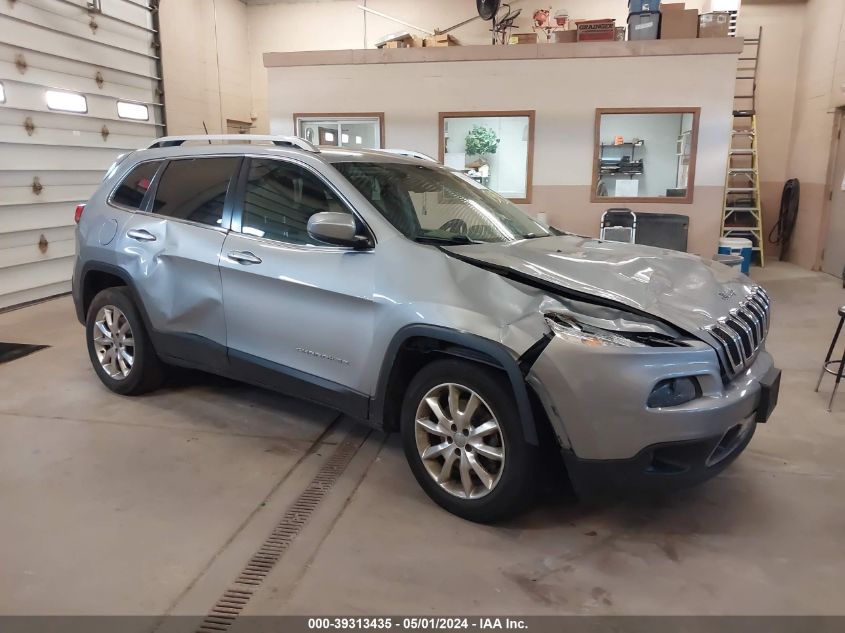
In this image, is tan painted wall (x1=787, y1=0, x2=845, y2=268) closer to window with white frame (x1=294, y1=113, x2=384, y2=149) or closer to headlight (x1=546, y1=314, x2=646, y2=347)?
window with white frame (x1=294, y1=113, x2=384, y2=149)

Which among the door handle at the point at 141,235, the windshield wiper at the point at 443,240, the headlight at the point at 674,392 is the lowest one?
the headlight at the point at 674,392

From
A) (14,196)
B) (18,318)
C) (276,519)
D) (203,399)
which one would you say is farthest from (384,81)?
(276,519)

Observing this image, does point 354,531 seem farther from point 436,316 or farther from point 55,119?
point 55,119

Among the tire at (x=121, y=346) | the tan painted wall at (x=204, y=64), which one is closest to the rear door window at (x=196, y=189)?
the tire at (x=121, y=346)

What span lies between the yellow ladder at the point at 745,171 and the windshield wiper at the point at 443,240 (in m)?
9.59

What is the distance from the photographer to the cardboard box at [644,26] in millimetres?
8094

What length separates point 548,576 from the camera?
2365mm

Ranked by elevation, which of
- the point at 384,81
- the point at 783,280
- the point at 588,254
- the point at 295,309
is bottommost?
the point at 783,280

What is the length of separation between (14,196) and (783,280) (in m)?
10.6

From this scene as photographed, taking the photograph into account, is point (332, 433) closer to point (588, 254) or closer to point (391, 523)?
point (391, 523)

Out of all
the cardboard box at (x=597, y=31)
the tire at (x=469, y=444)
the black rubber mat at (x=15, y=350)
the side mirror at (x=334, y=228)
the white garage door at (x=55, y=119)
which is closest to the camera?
the tire at (x=469, y=444)

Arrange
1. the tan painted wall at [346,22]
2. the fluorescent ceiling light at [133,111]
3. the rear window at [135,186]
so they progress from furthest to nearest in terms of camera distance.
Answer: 1. the tan painted wall at [346,22]
2. the fluorescent ceiling light at [133,111]
3. the rear window at [135,186]

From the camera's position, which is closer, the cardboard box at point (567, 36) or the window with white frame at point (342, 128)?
the cardboard box at point (567, 36)

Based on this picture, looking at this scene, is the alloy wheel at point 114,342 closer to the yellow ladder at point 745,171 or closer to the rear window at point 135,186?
the rear window at point 135,186
